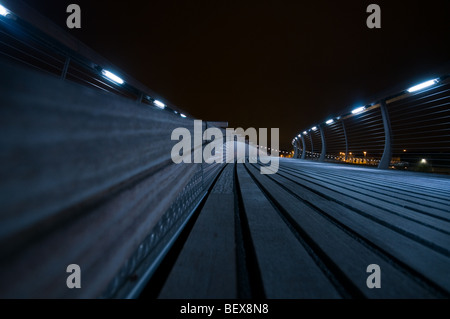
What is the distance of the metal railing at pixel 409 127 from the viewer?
4.73m

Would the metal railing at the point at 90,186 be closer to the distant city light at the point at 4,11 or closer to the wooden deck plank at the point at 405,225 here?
the wooden deck plank at the point at 405,225

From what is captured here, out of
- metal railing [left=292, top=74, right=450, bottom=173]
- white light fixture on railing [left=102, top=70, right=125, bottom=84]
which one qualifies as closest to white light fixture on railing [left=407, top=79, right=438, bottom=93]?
metal railing [left=292, top=74, right=450, bottom=173]

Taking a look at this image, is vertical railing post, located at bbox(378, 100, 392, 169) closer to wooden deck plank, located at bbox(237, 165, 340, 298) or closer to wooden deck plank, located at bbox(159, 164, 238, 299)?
wooden deck plank, located at bbox(237, 165, 340, 298)

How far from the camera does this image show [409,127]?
5.63 metres

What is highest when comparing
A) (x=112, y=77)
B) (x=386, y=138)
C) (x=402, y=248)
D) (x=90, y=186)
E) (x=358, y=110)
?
(x=358, y=110)

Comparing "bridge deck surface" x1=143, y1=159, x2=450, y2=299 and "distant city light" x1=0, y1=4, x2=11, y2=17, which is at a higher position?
"distant city light" x1=0, y1=4, x2=11, y2=17

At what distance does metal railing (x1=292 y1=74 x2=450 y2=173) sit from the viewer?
4.73 metres

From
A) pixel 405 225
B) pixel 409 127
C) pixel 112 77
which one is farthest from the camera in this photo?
pixel 409 127

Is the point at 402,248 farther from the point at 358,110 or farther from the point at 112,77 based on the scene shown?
the point at 358,110

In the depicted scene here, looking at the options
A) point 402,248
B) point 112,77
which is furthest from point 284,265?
point 112,77

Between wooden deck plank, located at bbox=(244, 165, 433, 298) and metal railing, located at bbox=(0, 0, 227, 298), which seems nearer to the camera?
metal railing, located at bbox=(0, 0, 227, 298)

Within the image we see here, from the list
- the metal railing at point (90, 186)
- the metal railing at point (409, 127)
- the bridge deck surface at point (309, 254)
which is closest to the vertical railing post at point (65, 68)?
the metal railing at point (90, 186)
